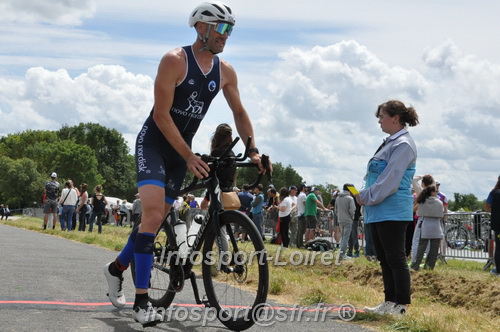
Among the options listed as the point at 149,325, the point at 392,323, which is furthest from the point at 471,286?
the point at 149,325

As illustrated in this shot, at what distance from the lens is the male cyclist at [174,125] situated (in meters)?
5.66

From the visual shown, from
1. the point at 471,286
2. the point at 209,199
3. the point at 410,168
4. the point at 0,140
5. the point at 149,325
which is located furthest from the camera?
the point at 0,140

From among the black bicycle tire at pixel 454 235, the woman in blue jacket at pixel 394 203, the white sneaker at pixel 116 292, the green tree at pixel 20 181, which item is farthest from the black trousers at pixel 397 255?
the green tree at pixel 20 181

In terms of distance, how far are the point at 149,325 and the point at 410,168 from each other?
10.1 feet

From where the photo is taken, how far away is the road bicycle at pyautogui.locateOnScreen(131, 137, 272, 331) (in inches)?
209

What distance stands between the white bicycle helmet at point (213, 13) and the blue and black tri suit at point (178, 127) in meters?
0.26

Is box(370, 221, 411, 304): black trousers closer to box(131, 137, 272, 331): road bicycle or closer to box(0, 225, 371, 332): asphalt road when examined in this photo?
box(0, 225, 371, 332): asphalt road

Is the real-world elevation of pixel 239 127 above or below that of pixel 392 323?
above

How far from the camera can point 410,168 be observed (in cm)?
727

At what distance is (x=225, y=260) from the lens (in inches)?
222

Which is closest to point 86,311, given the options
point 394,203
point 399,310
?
point 399,310

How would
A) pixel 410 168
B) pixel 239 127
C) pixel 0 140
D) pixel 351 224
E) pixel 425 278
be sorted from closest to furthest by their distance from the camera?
pixel 239 127
pixel 410 168
pixel 425 278
pixel 351 224
pixel 0 140

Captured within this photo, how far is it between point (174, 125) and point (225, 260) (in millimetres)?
1066

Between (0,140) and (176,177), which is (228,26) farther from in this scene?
(0,140)
